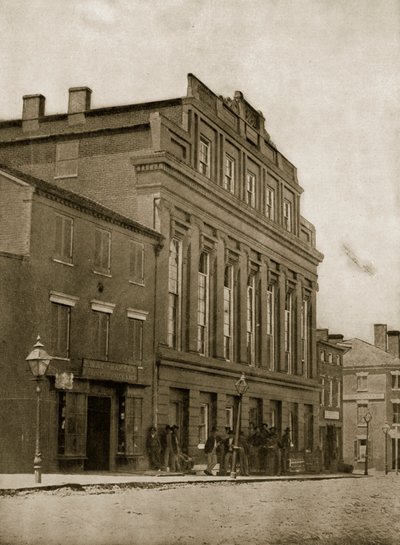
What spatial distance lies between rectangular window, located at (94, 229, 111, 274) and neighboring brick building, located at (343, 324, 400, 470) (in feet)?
151

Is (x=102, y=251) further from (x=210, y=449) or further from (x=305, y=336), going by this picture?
(x=305, y=336)

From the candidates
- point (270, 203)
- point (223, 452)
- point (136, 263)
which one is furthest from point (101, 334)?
point (270, 203)

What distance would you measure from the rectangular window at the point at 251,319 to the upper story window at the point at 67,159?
11.0 m

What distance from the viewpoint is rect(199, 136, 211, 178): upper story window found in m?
38.3

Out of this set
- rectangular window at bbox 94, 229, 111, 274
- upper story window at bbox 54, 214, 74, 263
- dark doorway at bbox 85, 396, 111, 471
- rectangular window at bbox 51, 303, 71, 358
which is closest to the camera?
rectangular window at bbox 51, 303, 71, 358

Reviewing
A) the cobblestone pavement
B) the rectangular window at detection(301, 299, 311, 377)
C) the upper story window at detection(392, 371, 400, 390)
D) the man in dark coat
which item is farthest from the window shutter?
the upper story window at detection(392, 371, 400, 390)

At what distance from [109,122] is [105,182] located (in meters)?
2.79

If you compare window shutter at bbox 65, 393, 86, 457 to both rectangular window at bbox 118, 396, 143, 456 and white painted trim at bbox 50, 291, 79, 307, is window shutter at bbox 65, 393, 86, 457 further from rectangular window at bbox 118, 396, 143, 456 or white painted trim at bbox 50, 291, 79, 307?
rectangular window at bbox 118, 396, 143, 456

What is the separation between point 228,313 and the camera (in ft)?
133

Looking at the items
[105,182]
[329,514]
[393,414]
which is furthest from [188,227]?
[393,414]

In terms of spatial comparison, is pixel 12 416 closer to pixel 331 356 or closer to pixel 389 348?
pixel 331 356

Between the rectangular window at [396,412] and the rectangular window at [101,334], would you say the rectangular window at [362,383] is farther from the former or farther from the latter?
the rectangular window at [101,334]

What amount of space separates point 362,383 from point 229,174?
122 feet

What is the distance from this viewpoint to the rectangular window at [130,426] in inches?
1185
